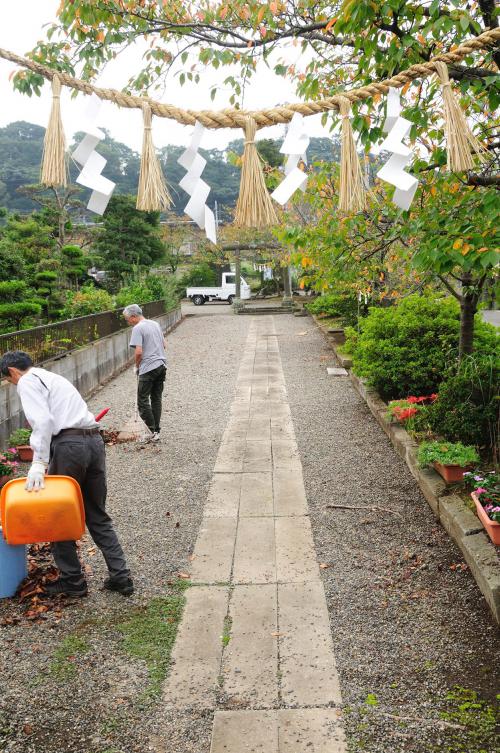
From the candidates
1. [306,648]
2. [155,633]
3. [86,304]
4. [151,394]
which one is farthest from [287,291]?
[306,648]

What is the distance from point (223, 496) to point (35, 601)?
8.03ft

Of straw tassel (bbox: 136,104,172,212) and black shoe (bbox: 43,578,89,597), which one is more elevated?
straw tassel (bbox: 136,104,172,212)

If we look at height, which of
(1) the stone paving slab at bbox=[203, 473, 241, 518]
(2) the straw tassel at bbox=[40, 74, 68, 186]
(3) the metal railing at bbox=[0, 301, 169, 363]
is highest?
(2) the straw tassel at bbox=[40, 74, 68, 186]

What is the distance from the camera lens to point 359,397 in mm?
11031

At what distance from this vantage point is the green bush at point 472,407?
20.1 feet

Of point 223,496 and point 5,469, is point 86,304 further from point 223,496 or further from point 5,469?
point 223,496

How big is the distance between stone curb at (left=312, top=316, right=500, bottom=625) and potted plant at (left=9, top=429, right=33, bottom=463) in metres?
4.30

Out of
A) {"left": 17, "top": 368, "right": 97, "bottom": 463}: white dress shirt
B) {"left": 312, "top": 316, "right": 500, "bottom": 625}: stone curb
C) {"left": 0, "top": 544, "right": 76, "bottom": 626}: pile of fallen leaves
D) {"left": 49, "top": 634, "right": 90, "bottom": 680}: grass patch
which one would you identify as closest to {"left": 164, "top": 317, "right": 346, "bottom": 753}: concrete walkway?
{"left": 49, "top": 634, "right": 90, "bottom": 680}: grass patch

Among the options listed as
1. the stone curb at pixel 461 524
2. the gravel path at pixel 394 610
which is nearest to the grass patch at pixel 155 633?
the gravel path at pixel 394 610

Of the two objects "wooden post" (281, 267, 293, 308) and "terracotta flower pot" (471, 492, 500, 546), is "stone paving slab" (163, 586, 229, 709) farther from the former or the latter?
"wooden post" (281, 267, 293, 308)

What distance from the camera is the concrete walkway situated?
3.03 meters

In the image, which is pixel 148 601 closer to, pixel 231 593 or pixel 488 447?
pixel 231 593

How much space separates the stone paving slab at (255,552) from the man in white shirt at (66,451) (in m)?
0.83

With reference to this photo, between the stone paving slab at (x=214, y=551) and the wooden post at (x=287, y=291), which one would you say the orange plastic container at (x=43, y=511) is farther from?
the wooden post at (x=287, y=291)
